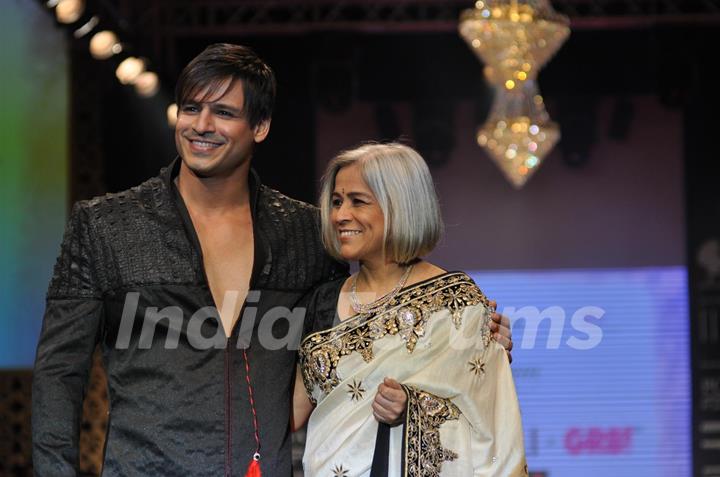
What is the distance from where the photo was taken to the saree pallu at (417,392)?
115 inches

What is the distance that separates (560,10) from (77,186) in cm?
350

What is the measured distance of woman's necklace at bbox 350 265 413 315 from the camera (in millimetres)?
3020

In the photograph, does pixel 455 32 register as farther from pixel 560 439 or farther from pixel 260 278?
pixel 260 278

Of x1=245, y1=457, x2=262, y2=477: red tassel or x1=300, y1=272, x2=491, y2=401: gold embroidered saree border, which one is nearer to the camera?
x1=245, y1=457, x2=262, y2=477: red tassel

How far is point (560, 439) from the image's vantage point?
31.2 ft

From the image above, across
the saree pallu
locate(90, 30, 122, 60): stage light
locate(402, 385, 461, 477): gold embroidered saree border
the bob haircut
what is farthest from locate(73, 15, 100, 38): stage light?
locate(402, 385, 461, 477): gold embroidered saree border

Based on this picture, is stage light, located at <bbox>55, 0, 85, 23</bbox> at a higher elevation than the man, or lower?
higher

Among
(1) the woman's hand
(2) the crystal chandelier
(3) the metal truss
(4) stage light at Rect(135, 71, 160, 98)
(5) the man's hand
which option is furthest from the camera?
(3) the metal truss

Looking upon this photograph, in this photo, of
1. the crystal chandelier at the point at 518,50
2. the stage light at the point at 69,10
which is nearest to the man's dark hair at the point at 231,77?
the stage light at the point at 69,10

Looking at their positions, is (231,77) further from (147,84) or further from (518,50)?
(147,84)

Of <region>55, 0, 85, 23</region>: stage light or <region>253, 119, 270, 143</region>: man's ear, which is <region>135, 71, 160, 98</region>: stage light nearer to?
<region>55, 0, 85, 23</region>: stage light

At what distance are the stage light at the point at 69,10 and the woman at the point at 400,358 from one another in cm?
395

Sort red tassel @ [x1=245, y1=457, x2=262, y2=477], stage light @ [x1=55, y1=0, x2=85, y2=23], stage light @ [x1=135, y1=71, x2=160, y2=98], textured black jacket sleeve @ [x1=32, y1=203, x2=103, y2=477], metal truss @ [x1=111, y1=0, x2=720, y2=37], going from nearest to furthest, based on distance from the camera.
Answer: textured black jacket sleeve @ [x1=32, y1=203, x2=103, y2=477]
red tassel @ [x1=245, y1=457, x2=262, y2=477]
stage light @ [x1=55, y1=0, x2=85, y2=23]
stage light @ [x1=135, y1=71, x2=160, y2=98]
metal truss @ [x1=111, y1=0, x2=720, y2=37]

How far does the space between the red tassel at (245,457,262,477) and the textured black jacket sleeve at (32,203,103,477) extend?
365 millimetres
